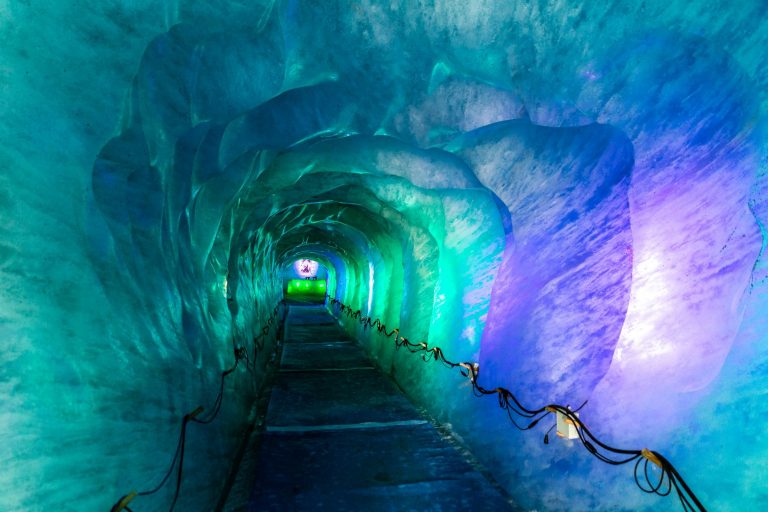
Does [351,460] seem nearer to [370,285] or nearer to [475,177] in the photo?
[475,177]

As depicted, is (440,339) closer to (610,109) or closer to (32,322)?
(610,109)

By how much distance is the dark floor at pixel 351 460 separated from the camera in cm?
452

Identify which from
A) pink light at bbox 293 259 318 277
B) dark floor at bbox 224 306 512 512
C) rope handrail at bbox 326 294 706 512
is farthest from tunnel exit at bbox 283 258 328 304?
rope handrail at bbox 326 294 706 512

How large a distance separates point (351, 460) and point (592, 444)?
3.11 meters

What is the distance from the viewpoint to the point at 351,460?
549 cm

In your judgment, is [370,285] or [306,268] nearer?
[370,285]

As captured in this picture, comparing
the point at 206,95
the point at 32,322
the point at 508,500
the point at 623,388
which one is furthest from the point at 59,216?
the point at 508,500

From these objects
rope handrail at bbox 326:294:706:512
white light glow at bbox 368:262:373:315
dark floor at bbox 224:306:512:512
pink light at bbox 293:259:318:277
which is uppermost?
pink light at bbox 293:259:318:277

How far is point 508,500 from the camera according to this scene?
456 centimetres

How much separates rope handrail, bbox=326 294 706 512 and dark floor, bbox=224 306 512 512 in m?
0.98

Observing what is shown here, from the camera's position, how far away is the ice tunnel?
2.16m

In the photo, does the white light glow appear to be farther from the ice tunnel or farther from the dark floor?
the ice tunnel

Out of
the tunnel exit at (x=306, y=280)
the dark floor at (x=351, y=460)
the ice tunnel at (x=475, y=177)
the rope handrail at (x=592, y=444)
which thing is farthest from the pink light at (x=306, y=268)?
the ice tunnel at (x=475, y=177)

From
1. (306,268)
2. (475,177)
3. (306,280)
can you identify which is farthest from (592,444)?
(306,280)
